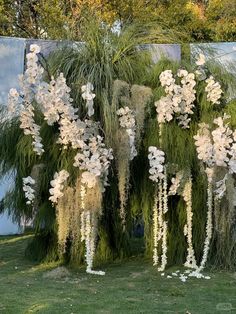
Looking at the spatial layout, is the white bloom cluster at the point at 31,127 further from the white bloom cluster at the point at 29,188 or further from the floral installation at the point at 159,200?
the floral installation at the point at 159,200

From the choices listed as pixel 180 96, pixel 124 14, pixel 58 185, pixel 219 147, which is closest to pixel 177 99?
pixel 180 96

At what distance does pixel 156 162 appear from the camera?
553 cm

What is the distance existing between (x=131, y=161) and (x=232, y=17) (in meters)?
11.3

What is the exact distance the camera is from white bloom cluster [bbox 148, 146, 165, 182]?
552 centimetres

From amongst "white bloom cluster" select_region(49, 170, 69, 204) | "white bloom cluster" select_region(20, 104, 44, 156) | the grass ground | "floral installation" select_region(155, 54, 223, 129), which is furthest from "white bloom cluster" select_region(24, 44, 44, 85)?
the grass ground

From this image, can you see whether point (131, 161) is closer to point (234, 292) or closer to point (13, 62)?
point (234, 292)

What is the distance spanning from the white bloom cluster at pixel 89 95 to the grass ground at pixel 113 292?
1.60m

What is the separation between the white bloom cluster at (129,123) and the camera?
5520 millimetres

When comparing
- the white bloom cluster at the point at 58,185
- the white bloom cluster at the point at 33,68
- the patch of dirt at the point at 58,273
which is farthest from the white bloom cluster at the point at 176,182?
the white bloom cluster at the point at 33,68

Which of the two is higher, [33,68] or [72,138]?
[33,68]

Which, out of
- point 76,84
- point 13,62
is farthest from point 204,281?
point 13,62

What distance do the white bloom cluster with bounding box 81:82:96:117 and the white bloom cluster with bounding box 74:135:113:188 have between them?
0.26 m

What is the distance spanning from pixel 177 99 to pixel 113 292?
1.97 m

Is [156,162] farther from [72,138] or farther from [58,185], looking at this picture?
[58,185]
